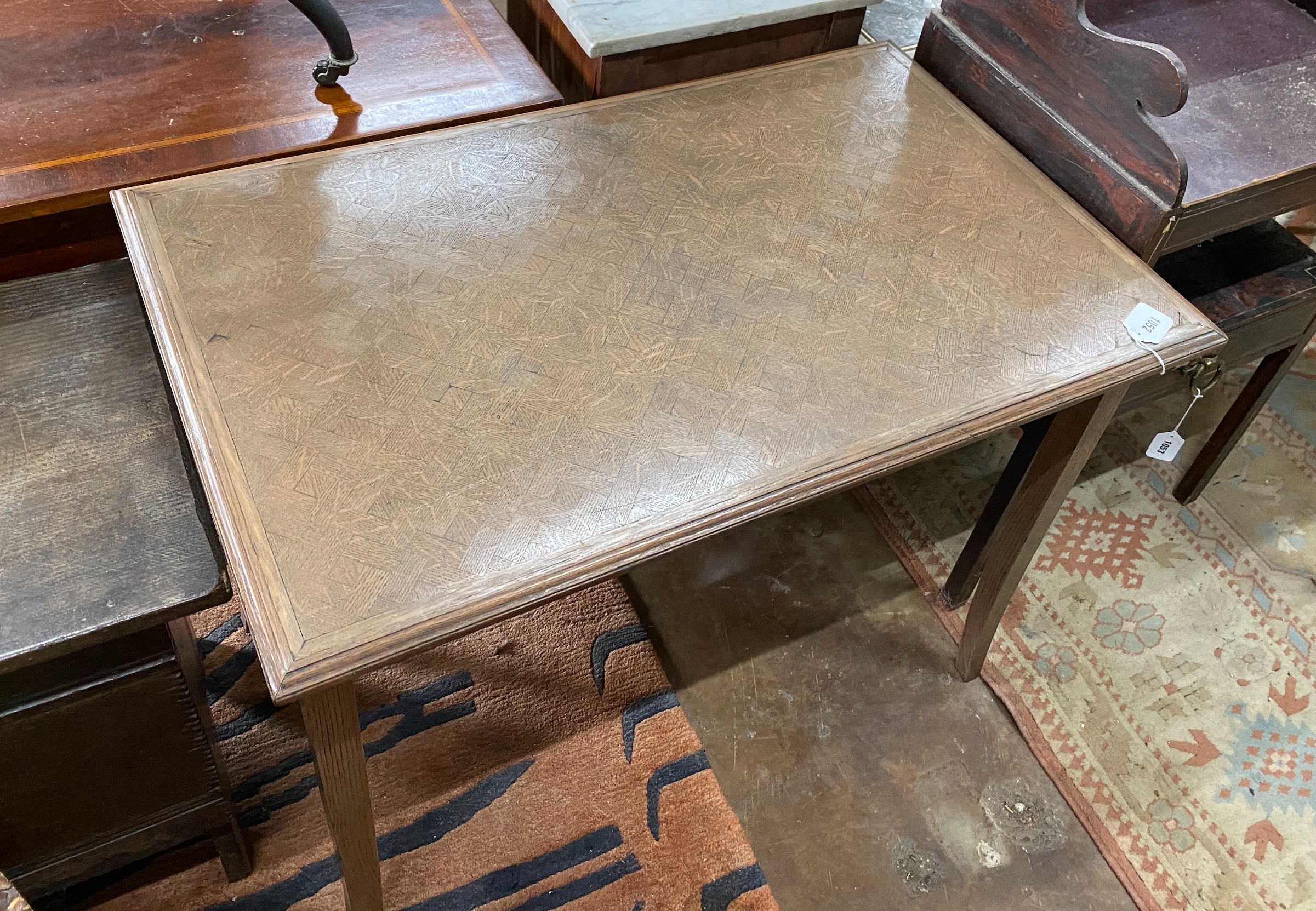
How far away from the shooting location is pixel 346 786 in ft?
3.37

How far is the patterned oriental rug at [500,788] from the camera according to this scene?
1.43 metres

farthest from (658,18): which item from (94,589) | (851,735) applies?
(851,735)

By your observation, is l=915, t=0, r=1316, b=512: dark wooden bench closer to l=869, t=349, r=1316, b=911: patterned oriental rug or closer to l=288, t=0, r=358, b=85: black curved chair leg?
l=869, t=349, r=1316, b=911: patterned oriental rug

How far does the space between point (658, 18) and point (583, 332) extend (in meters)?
0.54

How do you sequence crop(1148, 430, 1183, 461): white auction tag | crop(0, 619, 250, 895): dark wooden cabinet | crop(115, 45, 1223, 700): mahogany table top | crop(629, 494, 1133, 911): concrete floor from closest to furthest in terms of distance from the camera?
crop(115, 45, 1223, 700): mahogany table top < crop(0, 619, 250, 895): dark wooden cabinet < crop(1148, 430, 1183, 461): white auction tag < crop(629, 494, 1133, 911): concrete floor

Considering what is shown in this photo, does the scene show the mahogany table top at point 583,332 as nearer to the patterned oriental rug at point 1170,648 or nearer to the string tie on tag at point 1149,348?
the string tie on tag at point 1149,348

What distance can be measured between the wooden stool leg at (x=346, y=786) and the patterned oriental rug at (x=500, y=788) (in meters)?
0.20

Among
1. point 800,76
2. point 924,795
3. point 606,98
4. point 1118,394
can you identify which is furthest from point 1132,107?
point 924,795

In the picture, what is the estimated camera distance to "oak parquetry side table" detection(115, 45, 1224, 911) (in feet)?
2.96

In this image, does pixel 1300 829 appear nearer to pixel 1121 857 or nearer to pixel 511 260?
pixel 1121 857

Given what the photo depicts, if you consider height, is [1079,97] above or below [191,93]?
above

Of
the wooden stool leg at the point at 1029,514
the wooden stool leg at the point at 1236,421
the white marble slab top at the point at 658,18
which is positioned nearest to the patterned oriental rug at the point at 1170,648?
the wooden stool leg at the point at 1236,421

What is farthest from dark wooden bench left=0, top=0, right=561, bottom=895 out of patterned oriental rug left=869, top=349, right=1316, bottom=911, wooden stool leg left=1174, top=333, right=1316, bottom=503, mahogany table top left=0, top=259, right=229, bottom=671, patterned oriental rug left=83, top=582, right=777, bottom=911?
wooden stool leg left=1174, top=333, right=1316, bottom=503

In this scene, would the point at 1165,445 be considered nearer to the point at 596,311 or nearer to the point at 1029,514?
the point at 1029,514
